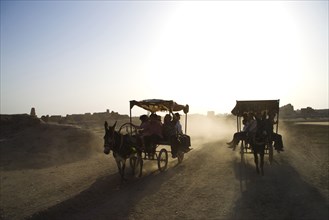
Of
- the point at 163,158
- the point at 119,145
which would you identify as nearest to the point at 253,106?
the point at 163,158

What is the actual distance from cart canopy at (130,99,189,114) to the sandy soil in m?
3.24

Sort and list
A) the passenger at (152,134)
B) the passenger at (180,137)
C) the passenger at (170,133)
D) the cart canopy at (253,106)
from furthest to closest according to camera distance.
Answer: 1. the cart canopy at (253,106)
2. the passenger at (180,137)
3. the passenger at (170,133)
4. the passenger at (152,134)

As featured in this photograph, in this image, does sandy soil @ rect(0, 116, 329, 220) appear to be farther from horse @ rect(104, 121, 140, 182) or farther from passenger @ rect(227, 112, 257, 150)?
passenger @ rect(227, 112, 257, 150)

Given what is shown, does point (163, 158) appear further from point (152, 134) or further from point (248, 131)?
point (248, 131)

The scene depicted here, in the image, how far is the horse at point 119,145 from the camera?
1394cm

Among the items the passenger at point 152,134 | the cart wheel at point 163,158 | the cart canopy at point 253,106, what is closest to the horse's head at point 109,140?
the passenger at point 152,134

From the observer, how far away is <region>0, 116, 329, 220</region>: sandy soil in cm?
1095

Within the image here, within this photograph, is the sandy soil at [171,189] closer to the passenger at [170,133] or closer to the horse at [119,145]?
the horse at [119,145]

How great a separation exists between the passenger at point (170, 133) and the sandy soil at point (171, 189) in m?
1.20

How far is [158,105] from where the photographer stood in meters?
20.0

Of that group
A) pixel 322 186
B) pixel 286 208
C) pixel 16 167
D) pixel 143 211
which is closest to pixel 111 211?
pixel 143 211

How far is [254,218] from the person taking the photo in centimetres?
1026

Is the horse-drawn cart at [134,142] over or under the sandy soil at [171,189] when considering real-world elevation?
over

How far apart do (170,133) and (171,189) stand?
5349 mm
